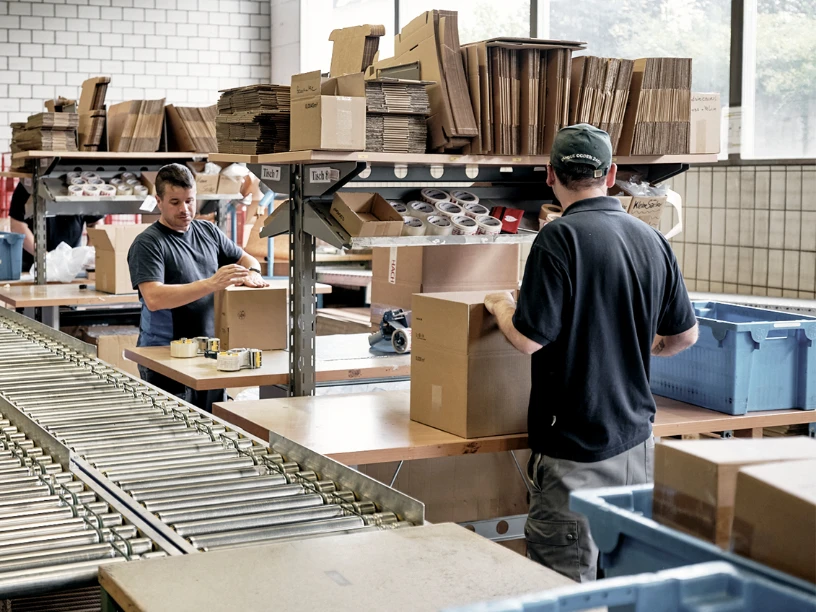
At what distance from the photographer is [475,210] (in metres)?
4.12

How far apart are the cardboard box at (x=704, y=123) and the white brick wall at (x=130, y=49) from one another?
25.3ft

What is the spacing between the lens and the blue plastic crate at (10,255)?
7434 millimetres

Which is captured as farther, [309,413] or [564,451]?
[309,413]

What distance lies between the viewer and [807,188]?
20.2 ft

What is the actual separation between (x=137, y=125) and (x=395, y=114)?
3696mm

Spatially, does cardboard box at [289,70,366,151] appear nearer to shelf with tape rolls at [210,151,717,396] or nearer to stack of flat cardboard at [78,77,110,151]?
shelf with tape rolls at [210,151,717,396]

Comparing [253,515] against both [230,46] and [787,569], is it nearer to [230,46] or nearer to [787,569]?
[787,569]

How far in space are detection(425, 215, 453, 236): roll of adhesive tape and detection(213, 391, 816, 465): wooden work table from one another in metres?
0.64

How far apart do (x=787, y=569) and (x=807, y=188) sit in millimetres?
5517

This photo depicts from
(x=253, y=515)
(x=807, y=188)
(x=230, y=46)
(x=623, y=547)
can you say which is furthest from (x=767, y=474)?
(x=230, y=46)

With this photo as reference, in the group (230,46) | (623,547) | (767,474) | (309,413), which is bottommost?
(309,413)

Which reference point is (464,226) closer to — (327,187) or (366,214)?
(366,214)

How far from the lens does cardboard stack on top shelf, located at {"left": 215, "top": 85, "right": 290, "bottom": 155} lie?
3908mm

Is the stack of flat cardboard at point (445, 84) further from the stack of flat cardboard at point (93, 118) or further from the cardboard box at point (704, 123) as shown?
the stack of flat cardboard at point (93, 118)
